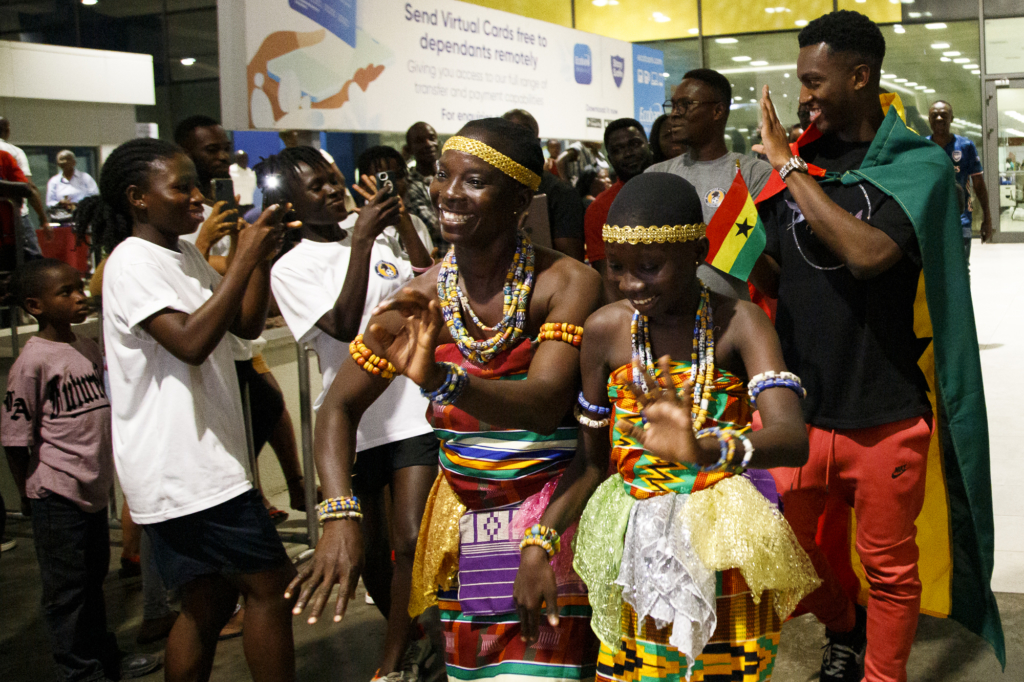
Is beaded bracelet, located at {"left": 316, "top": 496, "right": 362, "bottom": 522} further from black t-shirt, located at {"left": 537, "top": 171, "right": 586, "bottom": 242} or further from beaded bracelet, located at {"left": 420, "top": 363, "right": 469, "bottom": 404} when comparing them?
black t-shirt, located at {"left": 537, "top": 171, "right": 586, "bottom": 242}

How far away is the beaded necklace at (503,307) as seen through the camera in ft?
7.29

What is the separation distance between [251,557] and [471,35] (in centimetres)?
937

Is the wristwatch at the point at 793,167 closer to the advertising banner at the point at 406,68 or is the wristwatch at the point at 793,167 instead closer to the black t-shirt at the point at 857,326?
the black t-shirt at the point at 857,326

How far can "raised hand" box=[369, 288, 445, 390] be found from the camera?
1892 millimetres

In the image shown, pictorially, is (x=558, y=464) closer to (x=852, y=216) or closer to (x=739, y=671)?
(x=739, y=671)

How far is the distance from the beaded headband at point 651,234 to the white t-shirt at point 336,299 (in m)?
1.43

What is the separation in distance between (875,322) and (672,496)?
3.38 feet

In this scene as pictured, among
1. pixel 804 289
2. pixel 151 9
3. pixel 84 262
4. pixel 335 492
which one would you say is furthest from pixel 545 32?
pixel 335 492

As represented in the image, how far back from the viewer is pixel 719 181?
3688 millimetres

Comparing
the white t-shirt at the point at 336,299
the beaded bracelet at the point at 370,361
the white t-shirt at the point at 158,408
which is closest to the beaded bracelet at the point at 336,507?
the beaded bracelet at the point at 370,361

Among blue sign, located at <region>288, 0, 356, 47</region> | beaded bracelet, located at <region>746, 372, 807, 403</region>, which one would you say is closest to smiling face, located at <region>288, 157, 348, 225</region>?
beaded bracelet, located at <region>746, 372, 807, 403</region>

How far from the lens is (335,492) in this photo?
7.08 ft

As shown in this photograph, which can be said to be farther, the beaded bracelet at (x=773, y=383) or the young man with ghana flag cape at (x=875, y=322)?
the young man with ghana flag cape at (x=875, y=322)

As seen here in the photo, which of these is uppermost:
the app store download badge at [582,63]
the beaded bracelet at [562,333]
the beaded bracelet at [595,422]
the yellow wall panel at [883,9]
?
the yellow wall panel at [883,9]
